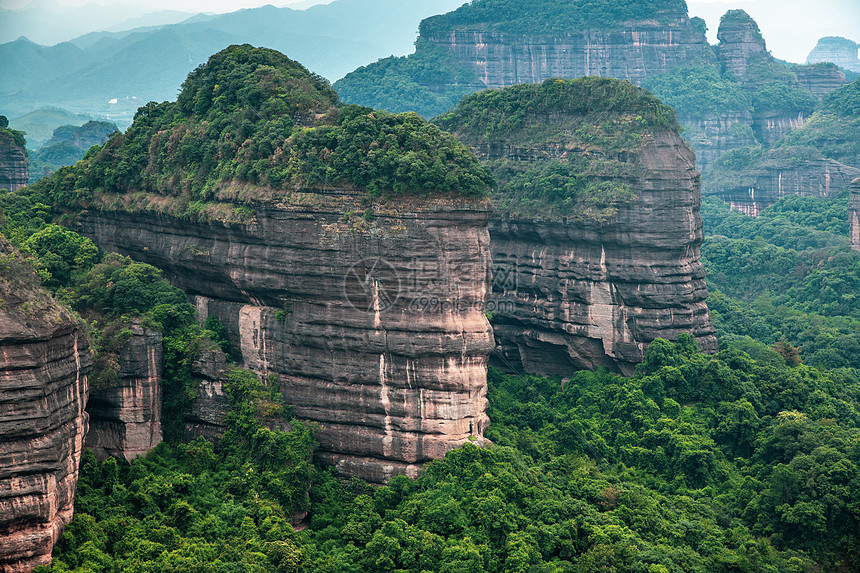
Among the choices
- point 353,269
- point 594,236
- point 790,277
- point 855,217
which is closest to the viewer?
point 353,269

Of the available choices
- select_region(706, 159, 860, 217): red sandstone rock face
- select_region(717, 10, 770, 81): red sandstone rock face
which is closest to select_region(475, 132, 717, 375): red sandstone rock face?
select_region(706, 159, 860, 217): red sandstone rock face

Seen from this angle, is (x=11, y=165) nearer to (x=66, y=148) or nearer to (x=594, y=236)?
(x=66, y=148)

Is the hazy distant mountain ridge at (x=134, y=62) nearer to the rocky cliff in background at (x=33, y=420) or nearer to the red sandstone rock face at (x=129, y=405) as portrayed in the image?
the red sandstone rock face at (x=129, y=405)

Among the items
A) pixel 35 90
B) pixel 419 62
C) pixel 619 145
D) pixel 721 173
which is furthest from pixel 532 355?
pixel 35 90

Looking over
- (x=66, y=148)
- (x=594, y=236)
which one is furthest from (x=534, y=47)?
(x=594, y=236)

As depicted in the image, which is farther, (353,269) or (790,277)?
(790,277)

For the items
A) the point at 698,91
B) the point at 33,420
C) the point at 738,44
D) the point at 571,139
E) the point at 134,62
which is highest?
the point at 134,62
